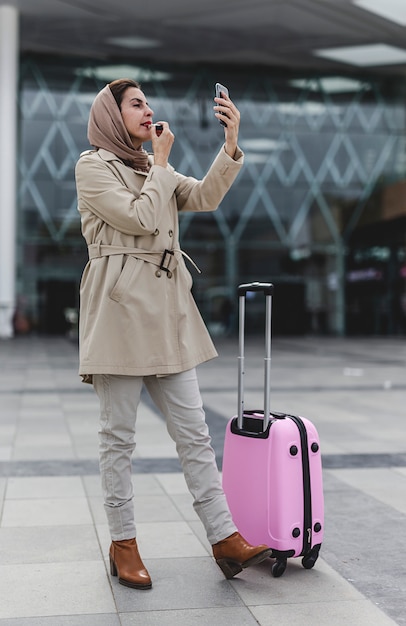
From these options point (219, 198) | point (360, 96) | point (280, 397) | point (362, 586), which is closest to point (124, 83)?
point (219, 198)

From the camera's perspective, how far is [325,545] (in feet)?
12.5

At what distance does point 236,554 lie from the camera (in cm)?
325

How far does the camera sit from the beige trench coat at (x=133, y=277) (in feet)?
10.6

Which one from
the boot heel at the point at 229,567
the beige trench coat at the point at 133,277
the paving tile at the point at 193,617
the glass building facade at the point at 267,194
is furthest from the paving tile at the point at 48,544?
the glass building facade at the point at 267,194

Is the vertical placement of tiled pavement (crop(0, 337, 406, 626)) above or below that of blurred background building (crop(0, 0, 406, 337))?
below

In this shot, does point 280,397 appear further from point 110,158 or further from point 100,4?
point 100,4

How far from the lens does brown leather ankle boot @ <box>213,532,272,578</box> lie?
10.5 ft

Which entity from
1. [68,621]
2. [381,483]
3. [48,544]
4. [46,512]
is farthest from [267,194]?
[68,621]

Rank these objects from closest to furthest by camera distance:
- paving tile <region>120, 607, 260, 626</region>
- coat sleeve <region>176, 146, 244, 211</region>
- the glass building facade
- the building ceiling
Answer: paving tile <region>120, 607, 260, 626</region> < coat sleeve <region>176, 146, 244, 211</region> < the building ceiling < the glass building facade

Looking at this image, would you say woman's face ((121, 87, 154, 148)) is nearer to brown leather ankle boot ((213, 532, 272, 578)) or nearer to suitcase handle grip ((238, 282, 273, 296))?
suitcase handle grip ((238, 282, 273, 296))

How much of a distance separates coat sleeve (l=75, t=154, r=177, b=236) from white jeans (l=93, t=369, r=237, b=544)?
2.05ft

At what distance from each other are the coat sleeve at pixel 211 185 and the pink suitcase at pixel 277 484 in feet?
1.35

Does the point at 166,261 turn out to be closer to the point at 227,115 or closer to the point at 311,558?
the point at 227,115

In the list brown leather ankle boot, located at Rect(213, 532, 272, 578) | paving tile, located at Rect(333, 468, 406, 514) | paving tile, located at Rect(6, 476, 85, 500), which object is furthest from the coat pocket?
paving tile, located at Rect(333, 468, 406, 514)
